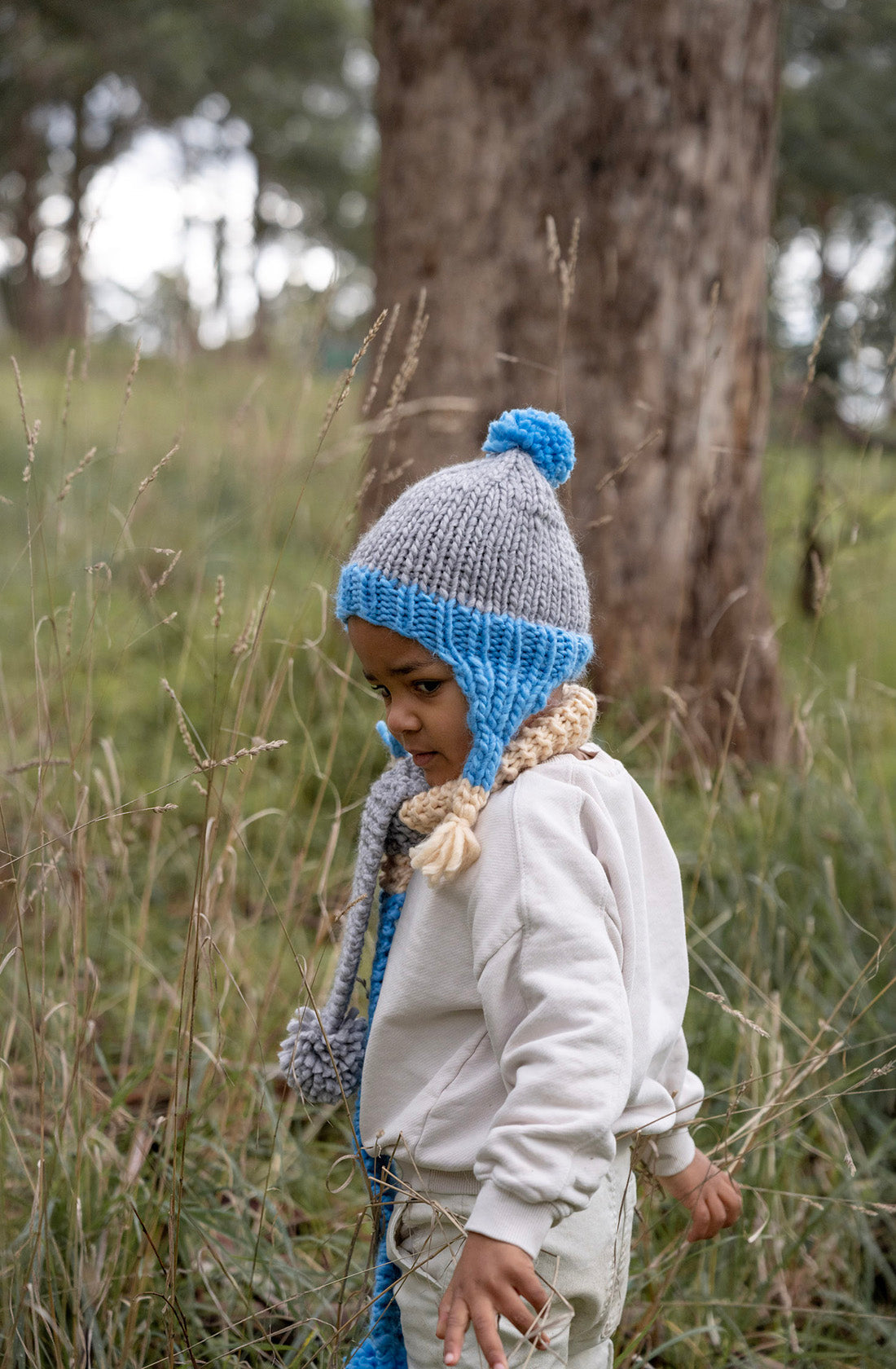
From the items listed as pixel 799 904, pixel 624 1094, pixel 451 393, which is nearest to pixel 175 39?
pixel 451 393

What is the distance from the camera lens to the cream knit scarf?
4.08 ft

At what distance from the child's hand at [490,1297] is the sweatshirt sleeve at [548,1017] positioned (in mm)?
19

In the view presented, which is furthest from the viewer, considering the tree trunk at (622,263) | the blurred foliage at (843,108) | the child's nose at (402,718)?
the blurred foliage at (843,108)

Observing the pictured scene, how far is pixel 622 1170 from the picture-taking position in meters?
1.44

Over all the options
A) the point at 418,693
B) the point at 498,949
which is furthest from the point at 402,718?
the point at 498,949

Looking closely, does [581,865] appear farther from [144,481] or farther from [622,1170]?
[144,481]

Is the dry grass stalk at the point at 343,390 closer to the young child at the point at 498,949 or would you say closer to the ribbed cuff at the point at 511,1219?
the young child at the point at 498,949

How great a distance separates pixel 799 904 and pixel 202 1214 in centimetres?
146

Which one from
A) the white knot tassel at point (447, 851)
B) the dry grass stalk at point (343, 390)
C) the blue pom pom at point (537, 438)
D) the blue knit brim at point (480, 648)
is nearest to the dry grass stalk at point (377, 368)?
the dry grass stalk at point (343, 390)

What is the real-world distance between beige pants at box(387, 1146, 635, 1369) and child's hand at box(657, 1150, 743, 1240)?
13 cm

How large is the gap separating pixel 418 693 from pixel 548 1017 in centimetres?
39

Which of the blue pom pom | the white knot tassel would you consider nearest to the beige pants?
the white knot tassel

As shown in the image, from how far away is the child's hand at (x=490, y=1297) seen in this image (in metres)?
1.13

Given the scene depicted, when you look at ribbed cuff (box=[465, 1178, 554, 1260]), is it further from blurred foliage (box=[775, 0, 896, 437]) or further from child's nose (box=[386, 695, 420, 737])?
blurred foliage (box=[775, 0, 896, 437])
